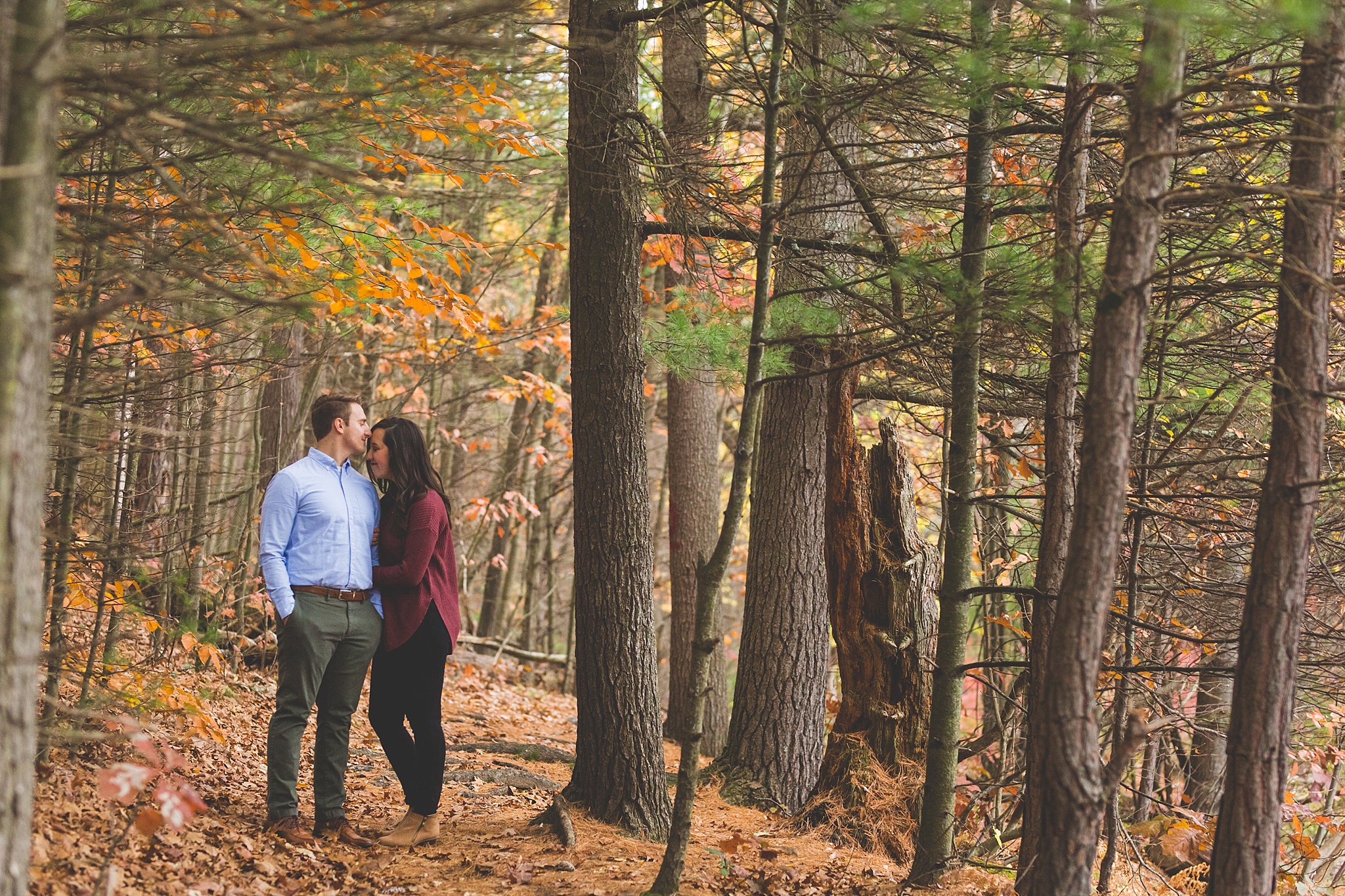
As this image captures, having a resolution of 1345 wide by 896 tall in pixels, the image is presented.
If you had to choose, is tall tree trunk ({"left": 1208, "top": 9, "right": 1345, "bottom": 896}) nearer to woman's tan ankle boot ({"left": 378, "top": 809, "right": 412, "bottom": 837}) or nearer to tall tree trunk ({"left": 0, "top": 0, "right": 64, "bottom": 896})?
woman's tan ankle boot ({"left": 378, "top": 809, "right": 412, "bottom": 837})

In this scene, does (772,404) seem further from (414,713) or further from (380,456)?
(414,713)

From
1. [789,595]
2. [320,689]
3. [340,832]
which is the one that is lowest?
[340,832]

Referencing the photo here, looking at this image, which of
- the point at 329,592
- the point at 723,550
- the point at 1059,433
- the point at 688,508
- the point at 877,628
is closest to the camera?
the point at 723,550

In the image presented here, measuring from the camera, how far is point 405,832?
4902 mm

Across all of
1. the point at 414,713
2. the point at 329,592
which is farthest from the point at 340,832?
the point at 329,592

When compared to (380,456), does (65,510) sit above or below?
below

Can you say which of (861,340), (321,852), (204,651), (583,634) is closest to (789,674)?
(583,634)

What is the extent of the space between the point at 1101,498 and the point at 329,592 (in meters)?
3.66

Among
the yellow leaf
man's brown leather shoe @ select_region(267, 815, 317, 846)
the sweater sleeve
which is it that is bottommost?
the yellow leaf

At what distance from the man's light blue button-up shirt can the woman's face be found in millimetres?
199

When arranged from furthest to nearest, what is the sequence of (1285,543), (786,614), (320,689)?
(786,614), (320,689), (1285,543)

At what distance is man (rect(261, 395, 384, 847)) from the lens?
462cm

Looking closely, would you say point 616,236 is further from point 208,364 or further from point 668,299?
point 668,299

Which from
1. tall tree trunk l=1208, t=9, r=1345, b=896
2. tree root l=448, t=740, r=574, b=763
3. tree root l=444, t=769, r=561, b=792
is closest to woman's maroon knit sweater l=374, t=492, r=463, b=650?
tree root l=444, t=769, r=561, b=792
